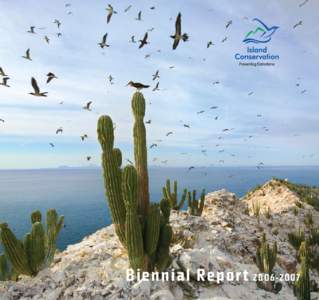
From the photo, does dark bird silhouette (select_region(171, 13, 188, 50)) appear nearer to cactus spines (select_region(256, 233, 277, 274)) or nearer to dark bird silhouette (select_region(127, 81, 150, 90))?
dark bird silhouette (select_region(127, 81, 150, 90))

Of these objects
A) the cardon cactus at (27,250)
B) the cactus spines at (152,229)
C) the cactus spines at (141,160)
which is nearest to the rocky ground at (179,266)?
the cardon cactus at (27,250)

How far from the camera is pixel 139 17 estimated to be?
26.0 feet

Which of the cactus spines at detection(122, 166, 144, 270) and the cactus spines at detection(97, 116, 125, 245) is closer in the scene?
the cactus spines at detection(122, 166, 144, 270)

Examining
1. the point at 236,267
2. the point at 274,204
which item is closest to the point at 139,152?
the point at 236,267

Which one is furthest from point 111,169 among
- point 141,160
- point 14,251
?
point 14,251

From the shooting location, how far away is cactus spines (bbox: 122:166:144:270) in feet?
18.7

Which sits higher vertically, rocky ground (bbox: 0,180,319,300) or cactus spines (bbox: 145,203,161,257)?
cactus spines (bbox: 145,203,161,257)

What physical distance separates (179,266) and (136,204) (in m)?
1.58

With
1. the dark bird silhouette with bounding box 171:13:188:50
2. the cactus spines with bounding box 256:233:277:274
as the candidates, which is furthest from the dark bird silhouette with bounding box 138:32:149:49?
the cactus spines with bounding box 256:233:277:274

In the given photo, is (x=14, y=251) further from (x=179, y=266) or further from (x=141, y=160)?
(x=179, y=266)

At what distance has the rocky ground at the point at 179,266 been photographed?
18.1 ft

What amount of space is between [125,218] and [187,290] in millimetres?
1757

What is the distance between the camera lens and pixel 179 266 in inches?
247

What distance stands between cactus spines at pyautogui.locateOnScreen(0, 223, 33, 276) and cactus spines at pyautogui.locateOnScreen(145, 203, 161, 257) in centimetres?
242
